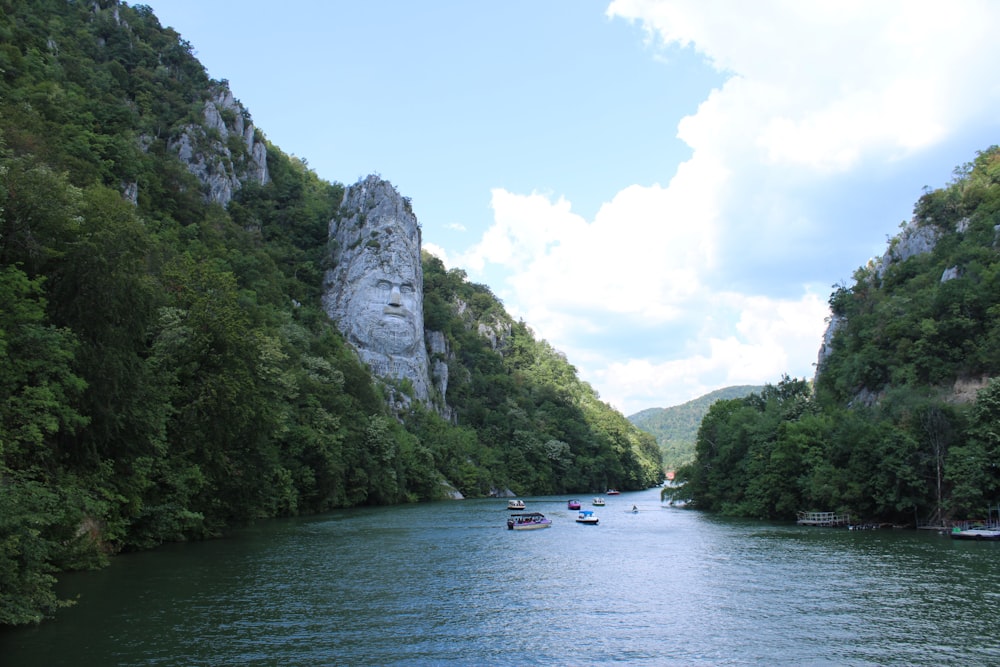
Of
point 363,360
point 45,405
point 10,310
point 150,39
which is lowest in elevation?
point 45,405

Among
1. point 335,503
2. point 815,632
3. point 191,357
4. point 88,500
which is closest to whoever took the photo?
point 815,632

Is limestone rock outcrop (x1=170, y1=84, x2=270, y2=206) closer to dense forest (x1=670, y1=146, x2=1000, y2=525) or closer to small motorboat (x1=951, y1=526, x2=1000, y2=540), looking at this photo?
dense forest (x1=670, y1=146, x2=1000, y2=525)

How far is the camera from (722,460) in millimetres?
76938

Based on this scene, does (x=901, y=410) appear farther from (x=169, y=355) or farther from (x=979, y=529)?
(x=169, y=355)

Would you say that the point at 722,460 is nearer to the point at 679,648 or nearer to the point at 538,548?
the point at 538,548

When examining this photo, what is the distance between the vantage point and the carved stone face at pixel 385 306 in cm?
12038

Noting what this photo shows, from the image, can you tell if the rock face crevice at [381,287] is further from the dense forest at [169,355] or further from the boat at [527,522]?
the boat at [527,522]

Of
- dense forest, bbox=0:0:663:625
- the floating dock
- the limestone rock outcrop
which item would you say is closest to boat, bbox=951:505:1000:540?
the floating dock

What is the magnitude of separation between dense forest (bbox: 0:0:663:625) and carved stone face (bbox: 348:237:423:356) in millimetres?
6437

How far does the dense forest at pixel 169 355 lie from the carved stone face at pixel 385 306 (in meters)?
6.44

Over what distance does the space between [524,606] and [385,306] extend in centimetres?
10044

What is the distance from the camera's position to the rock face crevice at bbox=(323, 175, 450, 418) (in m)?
120

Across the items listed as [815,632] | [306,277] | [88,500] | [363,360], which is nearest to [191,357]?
[88,500]

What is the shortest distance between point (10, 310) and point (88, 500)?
7.76 meters
